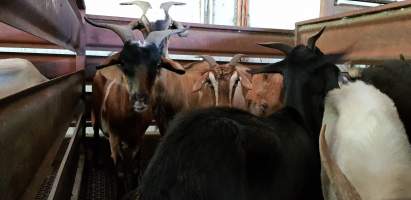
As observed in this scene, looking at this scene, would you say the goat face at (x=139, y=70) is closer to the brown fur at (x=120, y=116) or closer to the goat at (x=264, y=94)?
the brown fur at (x=120, y=116)

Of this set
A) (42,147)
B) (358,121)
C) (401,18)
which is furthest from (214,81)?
(42,147)

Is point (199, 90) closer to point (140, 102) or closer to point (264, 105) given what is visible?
point (264, 105)

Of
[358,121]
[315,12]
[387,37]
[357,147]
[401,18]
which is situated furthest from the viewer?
[315,12]

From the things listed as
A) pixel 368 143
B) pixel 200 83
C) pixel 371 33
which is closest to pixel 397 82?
pixel 368 143

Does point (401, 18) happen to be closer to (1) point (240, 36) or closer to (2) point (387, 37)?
(2) point (387, 37)

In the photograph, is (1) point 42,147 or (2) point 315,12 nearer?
(1) point 42,147

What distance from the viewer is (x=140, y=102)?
301cm

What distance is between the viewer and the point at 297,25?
473cm

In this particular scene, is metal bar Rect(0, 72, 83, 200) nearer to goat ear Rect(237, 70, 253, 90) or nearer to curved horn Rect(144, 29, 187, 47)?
→ curved horn Rect(144, 29, 187, 47)

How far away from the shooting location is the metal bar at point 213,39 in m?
4.64

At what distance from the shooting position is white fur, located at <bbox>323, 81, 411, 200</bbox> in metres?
1.43

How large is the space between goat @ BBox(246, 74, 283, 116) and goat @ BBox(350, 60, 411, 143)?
1126 millimetres

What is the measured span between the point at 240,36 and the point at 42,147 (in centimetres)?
431

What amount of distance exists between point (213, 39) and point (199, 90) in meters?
1.52
